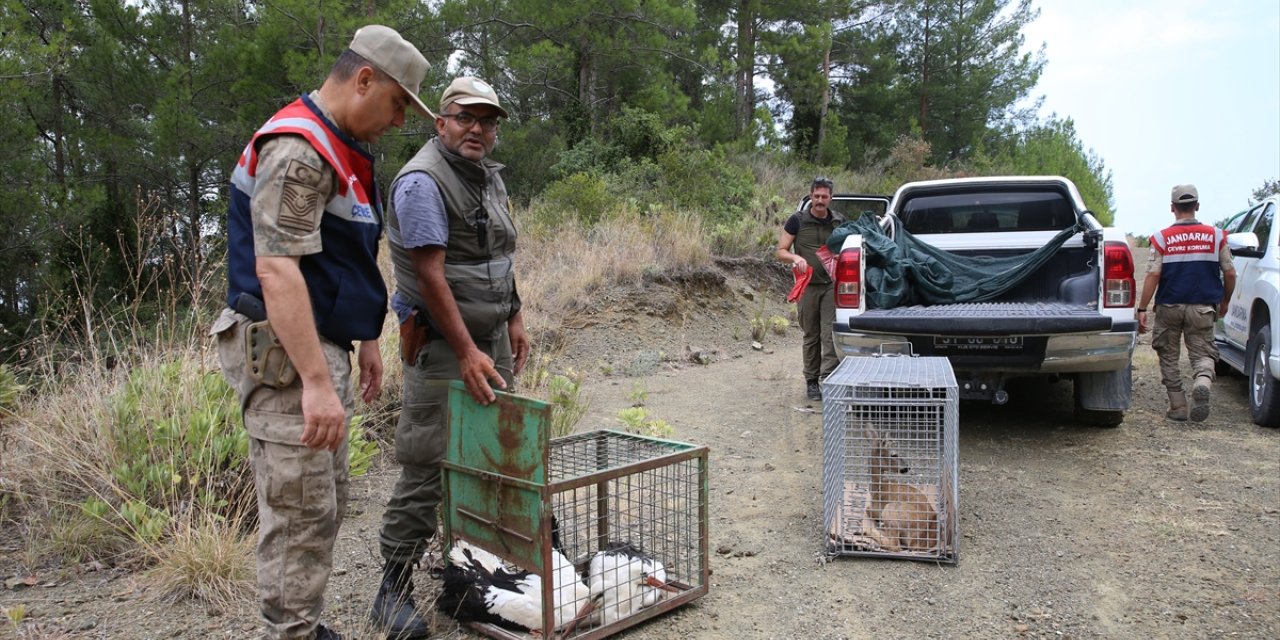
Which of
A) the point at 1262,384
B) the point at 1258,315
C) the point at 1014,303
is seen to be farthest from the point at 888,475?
the point at 1258,315

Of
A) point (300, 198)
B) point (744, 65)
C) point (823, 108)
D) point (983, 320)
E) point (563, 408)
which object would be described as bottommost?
point (563, 408)

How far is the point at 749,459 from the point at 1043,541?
2002mm

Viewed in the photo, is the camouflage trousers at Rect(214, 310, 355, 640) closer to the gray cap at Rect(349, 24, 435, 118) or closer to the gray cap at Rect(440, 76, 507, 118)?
the gray cap at Rect(349, 24, 435, 118)

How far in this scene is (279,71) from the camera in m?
16.9

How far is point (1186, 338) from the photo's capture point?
7102mm

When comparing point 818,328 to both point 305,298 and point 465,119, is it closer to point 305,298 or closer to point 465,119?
point 465,119

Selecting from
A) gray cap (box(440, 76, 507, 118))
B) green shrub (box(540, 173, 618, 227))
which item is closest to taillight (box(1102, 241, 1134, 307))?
gray cap (box(440, 76, 507, 118))

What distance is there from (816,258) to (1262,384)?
3390mm

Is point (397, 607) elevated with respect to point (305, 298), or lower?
lower

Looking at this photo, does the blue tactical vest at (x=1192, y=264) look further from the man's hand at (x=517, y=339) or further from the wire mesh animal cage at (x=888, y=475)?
the man's hand at (x=517, y=339)

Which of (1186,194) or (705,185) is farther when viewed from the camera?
(705,185)

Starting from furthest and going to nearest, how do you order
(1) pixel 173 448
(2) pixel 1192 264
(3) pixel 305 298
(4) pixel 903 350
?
(2) pixel 1192 264 → (4) pixel 903 350 → (1) pixel 173 448 → (3) pixel 305 298

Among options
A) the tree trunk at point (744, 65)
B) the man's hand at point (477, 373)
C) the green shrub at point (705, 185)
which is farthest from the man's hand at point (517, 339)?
the tree trunk at point (744, 65)

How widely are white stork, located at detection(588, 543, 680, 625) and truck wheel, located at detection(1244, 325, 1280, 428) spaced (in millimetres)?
5297
